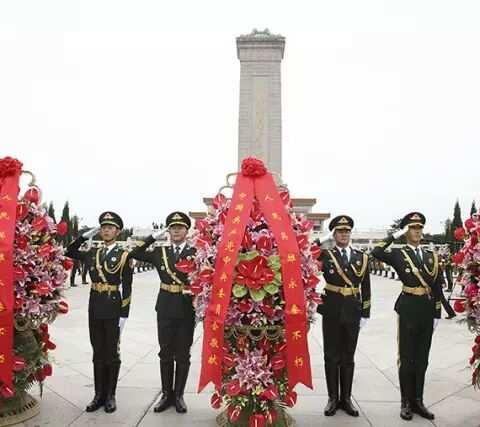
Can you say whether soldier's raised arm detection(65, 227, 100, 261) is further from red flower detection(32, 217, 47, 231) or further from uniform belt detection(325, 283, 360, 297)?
uniform belt detection(325, 283, 360, 297)

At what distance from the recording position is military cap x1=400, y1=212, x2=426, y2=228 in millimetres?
4348

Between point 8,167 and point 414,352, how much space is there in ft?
12.1

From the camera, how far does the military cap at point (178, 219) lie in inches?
172

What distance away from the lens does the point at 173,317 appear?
429 cm

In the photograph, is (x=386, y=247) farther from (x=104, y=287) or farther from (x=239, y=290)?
(x=104, y=287)

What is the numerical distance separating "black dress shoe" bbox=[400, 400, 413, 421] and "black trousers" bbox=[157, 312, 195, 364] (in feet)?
6.01

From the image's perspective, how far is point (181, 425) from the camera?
3932 millimetres

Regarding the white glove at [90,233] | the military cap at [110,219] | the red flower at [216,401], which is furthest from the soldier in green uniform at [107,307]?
the red flower at [216,401]

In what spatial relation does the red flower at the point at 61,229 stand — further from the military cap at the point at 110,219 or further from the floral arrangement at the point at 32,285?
the military cap at the point at 110,219

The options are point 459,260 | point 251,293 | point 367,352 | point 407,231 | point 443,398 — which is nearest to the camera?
point 251,293

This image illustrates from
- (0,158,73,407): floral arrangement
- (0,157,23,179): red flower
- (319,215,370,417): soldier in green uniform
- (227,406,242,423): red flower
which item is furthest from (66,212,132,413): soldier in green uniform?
(319,215,370,417): soldier in green uniform

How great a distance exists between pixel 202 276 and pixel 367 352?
149 inches

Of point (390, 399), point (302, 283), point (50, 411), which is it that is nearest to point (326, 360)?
point (390, 399)

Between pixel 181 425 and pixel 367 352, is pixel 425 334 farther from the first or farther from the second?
pixel 367 352
